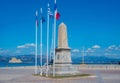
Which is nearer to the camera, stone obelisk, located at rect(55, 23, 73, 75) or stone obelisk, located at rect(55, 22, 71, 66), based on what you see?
stone obelisk, located at rect(55, 23, 73, 75)

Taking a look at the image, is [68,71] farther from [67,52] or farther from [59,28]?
[59,28]

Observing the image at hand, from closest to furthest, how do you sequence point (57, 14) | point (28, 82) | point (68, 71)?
point (28, 82), point (57, 14), point (68, 71)

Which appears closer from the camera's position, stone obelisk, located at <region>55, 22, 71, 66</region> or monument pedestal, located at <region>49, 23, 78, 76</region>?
monument pedestal, located at <region>49, 23, 78, 76</region>

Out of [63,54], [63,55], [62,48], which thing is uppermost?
[62,48]

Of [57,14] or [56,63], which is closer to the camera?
[57,14]

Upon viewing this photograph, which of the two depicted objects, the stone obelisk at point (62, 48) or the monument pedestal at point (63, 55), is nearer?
the monument pedestal at point (63, 55)

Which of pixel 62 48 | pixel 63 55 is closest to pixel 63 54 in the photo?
pixel 63 55

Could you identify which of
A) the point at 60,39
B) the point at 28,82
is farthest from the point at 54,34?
the point at 28,82

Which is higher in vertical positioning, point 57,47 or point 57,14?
point 57,14

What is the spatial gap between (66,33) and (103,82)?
11307mm

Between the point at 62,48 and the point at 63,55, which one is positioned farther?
the point at 63,55

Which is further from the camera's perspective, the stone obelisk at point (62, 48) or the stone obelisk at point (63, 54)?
the stone obelisk at point (62, 48)

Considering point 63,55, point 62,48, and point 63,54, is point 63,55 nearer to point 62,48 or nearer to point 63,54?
point 63,54

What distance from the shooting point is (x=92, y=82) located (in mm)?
27562
